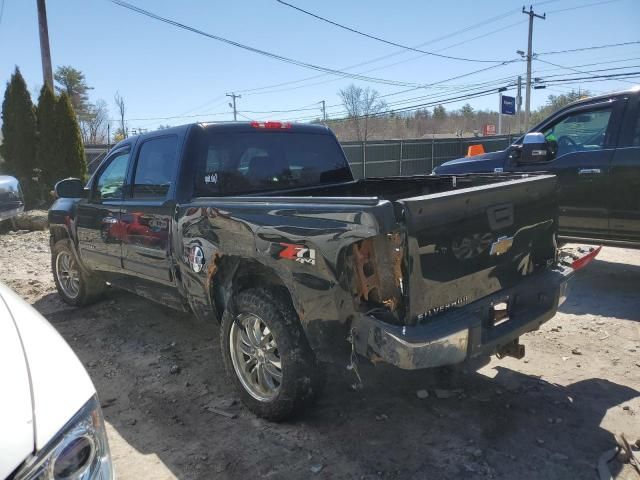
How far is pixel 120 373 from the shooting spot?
419 cm

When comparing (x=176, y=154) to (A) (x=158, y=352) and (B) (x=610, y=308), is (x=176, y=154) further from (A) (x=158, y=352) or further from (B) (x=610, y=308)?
(B) (x=610, y=308)

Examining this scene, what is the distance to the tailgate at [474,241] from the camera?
8.51 feet

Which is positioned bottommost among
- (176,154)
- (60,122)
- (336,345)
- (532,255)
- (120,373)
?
(120,373)

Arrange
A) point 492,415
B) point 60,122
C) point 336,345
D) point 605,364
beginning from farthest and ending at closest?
point 60,122, point 605,364, point 492,415, point 336,345

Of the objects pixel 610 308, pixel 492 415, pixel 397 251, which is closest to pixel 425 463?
pixel 492 415

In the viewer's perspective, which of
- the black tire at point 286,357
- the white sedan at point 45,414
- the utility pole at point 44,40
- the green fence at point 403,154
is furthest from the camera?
the green fence at point 403,154

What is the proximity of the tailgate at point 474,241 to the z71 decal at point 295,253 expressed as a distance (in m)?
0.51

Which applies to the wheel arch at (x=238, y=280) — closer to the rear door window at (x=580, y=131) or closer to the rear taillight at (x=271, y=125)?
the rear taillight at (x=271, y=125)

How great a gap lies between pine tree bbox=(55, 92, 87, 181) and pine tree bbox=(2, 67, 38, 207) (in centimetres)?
87

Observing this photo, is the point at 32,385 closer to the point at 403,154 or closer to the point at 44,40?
the point at 44,40

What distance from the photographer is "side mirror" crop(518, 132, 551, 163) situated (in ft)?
19.2

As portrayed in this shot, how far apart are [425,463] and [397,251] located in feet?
3.78

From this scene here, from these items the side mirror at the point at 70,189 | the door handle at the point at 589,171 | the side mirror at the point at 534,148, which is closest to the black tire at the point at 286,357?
the side mirror at the point at 70,189

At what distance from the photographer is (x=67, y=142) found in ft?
47.8
